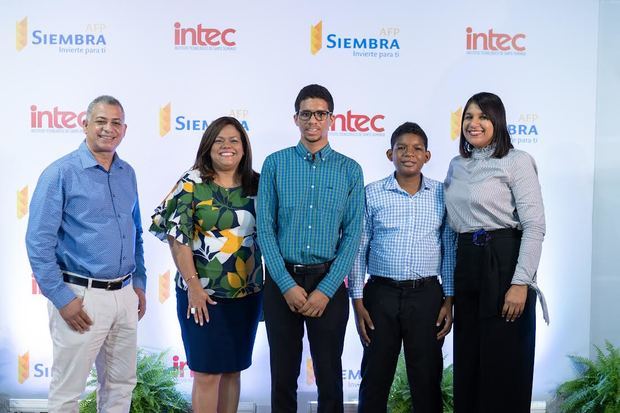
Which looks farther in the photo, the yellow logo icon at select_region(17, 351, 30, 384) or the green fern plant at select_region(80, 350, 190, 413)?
the yellow logo icon at select_region(17, 351, 30, 384)

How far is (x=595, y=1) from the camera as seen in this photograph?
369 centimetres

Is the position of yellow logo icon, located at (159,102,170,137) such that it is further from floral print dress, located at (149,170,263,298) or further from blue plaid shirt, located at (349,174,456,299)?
blue plaid shirt, located at (349,174,456,299)

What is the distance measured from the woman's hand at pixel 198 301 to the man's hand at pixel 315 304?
436 millimetres

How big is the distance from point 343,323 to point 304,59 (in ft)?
5.94

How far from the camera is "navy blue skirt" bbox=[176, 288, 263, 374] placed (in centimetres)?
263

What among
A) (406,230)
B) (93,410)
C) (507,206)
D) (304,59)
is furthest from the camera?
(304,59)

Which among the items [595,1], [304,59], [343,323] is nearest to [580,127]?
[595,1]

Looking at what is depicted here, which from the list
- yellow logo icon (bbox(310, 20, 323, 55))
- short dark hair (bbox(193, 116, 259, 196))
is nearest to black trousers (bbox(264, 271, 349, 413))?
short dark hair (bbox(193, 116, 259, 196))

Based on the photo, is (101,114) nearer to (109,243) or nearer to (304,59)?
(109,243)

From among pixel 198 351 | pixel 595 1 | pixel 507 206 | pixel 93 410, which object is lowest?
pixel 93 410

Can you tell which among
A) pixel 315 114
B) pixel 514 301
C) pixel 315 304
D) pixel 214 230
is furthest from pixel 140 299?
pixel 514 301

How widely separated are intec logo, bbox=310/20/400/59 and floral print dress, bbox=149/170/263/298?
1440mm

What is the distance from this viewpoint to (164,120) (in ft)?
12.0

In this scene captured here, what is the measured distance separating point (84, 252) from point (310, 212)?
99 cm
